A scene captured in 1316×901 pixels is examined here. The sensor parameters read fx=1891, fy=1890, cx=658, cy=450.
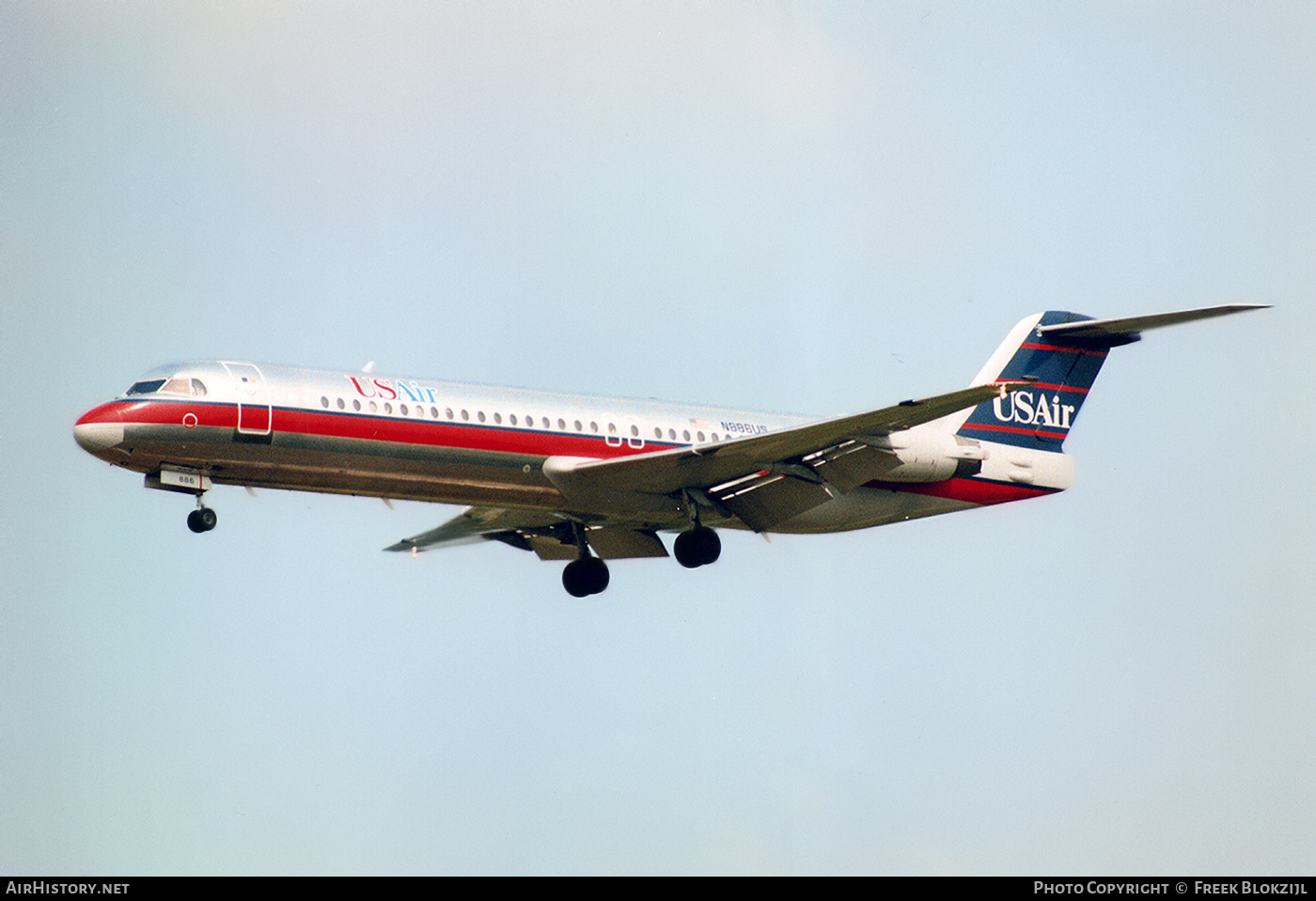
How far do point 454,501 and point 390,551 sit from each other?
508 cm

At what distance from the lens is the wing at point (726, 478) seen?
93.7 ft

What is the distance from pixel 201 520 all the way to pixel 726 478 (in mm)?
8201

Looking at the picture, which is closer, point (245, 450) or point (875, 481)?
point (245, 450)

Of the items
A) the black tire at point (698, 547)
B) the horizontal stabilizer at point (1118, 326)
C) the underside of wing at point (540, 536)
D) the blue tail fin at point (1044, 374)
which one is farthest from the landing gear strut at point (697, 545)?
the horizontal stabilizer at point (1118, 326)

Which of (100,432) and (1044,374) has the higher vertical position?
(1044,374)

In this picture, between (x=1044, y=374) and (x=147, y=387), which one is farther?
(x=1044, y=374)

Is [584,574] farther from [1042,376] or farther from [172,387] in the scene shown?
[1042,376]

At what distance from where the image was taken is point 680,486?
3017 cm

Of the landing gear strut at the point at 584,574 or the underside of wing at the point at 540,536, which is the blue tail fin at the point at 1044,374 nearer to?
the underside of wing at the point at 540,536

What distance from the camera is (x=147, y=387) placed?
1077 inches

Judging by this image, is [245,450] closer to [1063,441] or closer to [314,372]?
[314,372]

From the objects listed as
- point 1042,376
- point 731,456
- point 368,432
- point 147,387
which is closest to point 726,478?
point 731,456

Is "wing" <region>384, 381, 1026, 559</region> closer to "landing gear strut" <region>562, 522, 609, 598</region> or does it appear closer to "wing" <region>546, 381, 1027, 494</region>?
"wing" <region>546, 381, 1027, 494</region>
